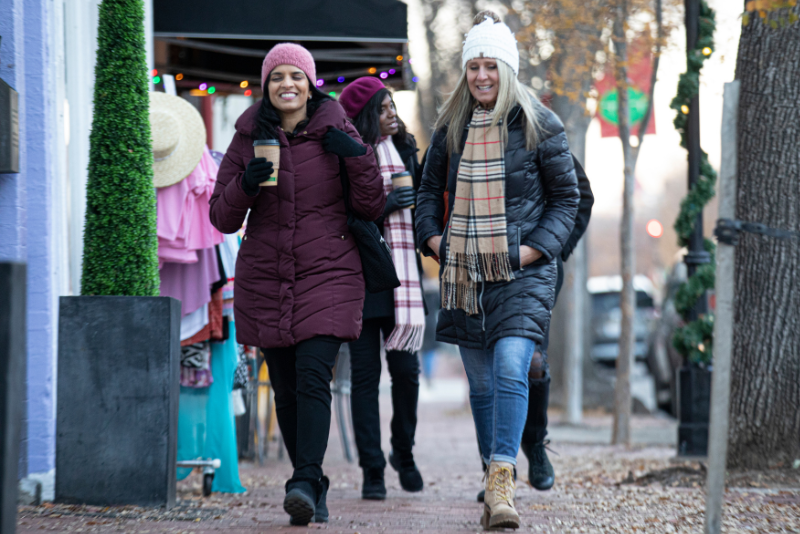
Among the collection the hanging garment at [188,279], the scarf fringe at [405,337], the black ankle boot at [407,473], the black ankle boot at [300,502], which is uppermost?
the hanging garment at [188,279]

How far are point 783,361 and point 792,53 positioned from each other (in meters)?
1.83

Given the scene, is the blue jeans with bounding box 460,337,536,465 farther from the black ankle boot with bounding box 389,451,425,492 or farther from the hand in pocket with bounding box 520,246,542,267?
the black ankle boot with bounding box 389,451,425,492

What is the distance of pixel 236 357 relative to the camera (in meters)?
5.67

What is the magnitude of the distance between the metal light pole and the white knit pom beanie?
3758 mm

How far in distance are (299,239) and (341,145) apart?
46 centimetres

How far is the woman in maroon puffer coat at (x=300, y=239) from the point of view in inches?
156

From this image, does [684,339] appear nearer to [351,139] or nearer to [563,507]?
[563,507]

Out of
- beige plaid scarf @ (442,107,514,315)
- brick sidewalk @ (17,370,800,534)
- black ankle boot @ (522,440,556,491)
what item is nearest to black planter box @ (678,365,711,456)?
brick sidewalk @ (17,370,800,534)

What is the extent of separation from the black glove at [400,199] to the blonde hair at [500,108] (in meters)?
0.50

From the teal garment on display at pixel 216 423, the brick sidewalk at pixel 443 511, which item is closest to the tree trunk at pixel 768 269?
the brick sidewalk at pixel 443 511

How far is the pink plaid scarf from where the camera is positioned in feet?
16.1

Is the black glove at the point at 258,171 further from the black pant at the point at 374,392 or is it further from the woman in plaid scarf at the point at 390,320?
the black pant at the point at 374,392

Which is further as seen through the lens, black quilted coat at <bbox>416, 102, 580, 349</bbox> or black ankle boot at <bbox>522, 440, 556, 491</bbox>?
black ankle boot at <bbox>522, 440, 556, 491</bbox>

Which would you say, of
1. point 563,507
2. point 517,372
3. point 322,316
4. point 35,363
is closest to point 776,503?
point 563,507
